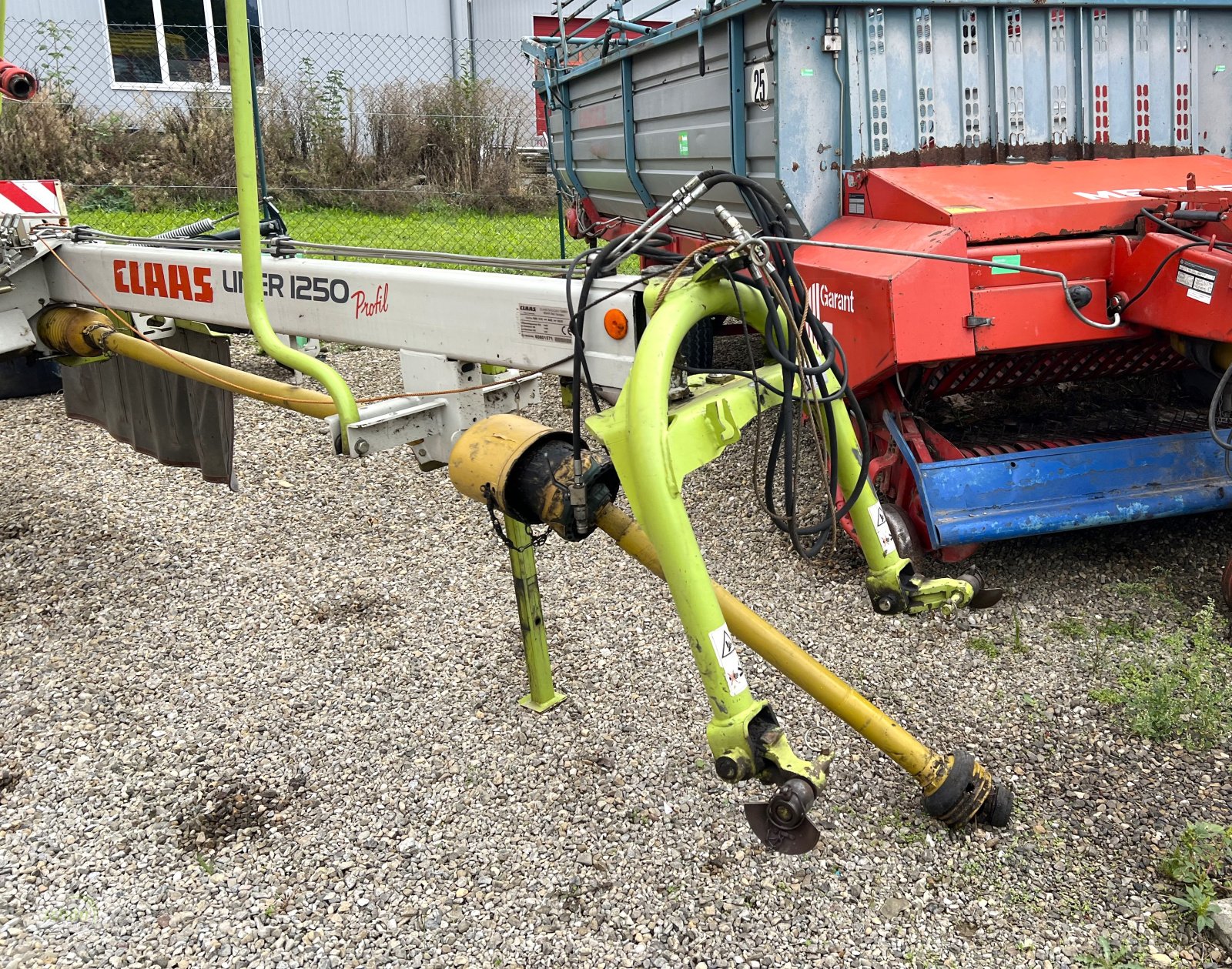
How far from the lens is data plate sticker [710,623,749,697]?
1.82 m

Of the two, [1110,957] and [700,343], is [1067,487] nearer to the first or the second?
[700,343]

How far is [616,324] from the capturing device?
2143 millimetres

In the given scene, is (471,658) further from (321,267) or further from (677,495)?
(677,495)

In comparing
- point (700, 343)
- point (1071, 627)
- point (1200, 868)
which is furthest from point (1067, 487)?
point (1200, 868)

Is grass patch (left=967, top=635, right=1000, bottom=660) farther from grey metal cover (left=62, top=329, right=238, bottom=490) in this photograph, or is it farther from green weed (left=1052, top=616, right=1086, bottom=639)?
grey metal cover (left=62, top=329, right=238, bottom=490)

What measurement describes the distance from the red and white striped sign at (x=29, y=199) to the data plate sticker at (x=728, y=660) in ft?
10.3

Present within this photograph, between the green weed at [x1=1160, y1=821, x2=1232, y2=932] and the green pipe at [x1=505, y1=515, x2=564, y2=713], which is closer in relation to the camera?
the green weed at [x1=1160, y1=821, x2=1232, y2=932]

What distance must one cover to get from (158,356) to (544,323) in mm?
1404

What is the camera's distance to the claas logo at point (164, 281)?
2979 mm

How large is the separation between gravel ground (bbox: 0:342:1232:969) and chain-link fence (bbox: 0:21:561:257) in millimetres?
6575

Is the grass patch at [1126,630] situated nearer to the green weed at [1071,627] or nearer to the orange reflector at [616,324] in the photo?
the green weed at [1071,627]

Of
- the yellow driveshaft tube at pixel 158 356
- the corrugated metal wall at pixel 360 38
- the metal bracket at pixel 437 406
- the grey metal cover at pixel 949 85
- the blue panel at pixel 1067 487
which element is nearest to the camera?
the metal bracket at pixel 437 406

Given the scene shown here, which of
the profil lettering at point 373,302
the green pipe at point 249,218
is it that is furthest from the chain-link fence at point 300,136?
the green pipe at point 249,218

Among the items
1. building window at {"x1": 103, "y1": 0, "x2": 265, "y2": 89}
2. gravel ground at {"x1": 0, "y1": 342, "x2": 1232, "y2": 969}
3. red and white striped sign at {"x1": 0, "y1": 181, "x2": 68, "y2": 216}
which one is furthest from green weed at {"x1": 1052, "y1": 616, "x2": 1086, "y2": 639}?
building window at {"x1": 103, "y1": 0, "x2": 265, "y2": 89}
